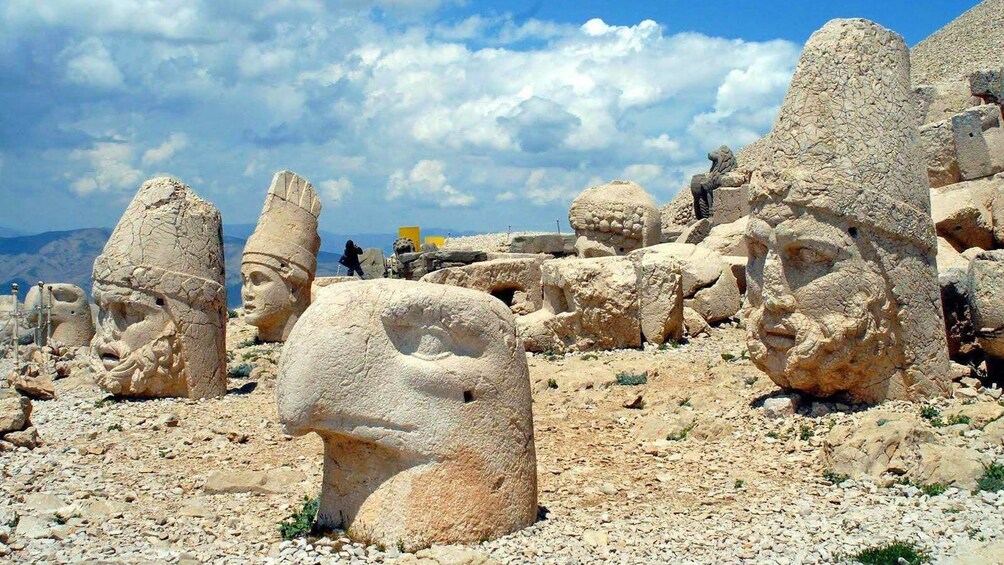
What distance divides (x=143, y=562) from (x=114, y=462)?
3.04m

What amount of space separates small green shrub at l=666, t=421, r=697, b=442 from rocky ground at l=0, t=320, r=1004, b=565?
0.02 metres

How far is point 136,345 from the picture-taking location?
398 inches

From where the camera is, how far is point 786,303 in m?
7.66

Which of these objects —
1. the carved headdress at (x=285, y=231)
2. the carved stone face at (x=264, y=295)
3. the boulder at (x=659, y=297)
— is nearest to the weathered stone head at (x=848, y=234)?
the boulder at (x=659, y=297)

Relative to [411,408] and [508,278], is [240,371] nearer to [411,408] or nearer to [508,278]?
[508,278]

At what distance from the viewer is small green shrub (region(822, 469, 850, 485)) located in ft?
21.2

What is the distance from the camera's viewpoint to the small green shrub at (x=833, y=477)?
6473mm

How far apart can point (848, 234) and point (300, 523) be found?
15.3 feet

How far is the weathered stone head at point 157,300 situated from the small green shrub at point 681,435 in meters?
5.13

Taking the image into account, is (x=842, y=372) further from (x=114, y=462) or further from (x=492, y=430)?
(x=114, y=462)

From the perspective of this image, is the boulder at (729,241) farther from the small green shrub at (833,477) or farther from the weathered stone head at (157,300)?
the small green shrub at (833,477)

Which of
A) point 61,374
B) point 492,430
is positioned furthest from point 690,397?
point 61,374

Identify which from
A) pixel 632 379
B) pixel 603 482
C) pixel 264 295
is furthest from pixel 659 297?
pixel 264 295

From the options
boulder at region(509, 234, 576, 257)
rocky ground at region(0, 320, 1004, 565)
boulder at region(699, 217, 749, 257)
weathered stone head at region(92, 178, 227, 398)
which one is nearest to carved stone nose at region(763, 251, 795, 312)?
rocky ground at region(0, 320, 1004, 565)
